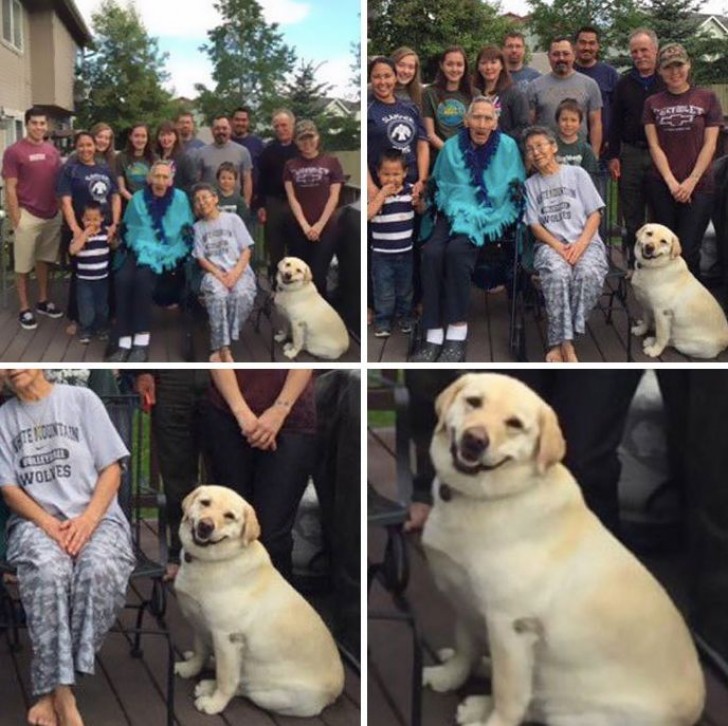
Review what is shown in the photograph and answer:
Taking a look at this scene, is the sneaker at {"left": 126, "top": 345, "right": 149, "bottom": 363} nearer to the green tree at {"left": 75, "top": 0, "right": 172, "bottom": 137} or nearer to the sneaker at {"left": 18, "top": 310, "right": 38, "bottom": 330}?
the sneaker at {"left": 18, "top": 310, "right": 38, "bottom": 330}

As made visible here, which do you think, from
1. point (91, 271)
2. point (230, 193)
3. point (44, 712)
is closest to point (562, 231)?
point (230, 193)

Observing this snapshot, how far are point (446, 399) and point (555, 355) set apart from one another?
315mm

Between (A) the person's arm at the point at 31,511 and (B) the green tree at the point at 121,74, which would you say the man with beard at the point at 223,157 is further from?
(A) the person's arm at the point at 31,511

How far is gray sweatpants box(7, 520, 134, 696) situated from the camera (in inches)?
108

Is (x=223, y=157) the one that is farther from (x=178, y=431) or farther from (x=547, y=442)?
(x=547, y=442)

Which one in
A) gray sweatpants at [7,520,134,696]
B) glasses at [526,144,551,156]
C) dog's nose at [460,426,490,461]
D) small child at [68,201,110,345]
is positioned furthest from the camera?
small child at [68,201,110,345]

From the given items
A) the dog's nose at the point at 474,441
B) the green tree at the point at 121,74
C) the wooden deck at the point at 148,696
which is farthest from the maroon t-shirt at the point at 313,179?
the wooden deck at the point at 148,696

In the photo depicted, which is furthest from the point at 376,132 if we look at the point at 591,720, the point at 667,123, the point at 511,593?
the point at 591,720

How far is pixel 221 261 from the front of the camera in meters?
2.97

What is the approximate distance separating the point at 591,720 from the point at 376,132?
1.40 m

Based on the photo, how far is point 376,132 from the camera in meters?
2.91

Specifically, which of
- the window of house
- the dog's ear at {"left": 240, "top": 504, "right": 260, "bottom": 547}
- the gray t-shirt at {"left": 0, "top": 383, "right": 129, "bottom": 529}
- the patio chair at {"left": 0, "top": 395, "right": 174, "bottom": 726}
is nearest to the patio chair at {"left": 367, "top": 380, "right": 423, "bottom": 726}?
the dog's ear at {"left": 240, "top": 504, "right": 260, "bottom": 547}

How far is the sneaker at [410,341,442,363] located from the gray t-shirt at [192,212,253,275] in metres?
0.44

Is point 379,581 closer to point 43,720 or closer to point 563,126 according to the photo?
point 43,720
